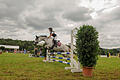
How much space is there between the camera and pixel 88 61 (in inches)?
155

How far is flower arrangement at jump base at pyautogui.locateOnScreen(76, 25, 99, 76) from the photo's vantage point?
394 centimetres

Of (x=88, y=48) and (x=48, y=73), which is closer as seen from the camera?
(x=88, y=48)

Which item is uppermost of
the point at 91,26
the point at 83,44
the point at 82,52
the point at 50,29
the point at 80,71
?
the point at 50,29

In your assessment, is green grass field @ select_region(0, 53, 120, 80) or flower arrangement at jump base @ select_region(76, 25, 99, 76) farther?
flower arrangement at jump base @ select_region(76, 25, 99, 76)

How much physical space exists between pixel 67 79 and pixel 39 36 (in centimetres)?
637

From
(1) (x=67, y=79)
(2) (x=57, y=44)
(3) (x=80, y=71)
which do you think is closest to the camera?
(1) (x=67, y=79)

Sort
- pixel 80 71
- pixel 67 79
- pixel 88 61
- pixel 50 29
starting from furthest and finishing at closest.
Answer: pixel 50 29 < pixel 80 71 < pixel 88 61 < pixel 67 79

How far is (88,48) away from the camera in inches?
155

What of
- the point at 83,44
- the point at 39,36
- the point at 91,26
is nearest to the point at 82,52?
the point at 83,44

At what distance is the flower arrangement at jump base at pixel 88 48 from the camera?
155 inches

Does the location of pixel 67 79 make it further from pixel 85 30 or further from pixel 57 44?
pixel 57 44

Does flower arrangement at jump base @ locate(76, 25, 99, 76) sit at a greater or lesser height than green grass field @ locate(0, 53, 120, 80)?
greater

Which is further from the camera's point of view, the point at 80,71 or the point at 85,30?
the point at 80,71

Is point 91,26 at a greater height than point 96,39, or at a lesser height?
greater
